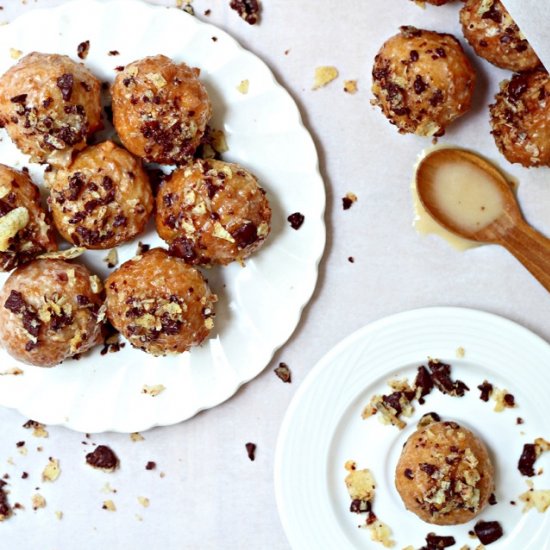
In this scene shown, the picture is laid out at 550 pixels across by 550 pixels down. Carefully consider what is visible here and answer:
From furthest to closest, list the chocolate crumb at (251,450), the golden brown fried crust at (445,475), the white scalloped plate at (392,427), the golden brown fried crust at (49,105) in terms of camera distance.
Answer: the chocolate crumb at (251,450), the white scalloped plate at (392,427), the golden brown fried crust at (445,475), the golden brown fried crust at (49,105)

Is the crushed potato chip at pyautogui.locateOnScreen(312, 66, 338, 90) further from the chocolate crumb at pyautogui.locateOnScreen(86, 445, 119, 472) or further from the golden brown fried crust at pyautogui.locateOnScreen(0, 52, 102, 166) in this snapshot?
the chocolate crumb at pyautogui.locateOnScreen(86, 445, 119, 472)

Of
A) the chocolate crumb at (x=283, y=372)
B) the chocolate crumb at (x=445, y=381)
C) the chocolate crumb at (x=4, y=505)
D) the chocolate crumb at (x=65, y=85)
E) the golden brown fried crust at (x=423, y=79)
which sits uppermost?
the golden brown fried crust at (x=423, y=79)

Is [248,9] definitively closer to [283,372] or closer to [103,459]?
[283,372]

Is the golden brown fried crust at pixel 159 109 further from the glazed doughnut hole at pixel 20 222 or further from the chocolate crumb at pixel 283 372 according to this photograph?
the chocolate crumb at pixel 283 372

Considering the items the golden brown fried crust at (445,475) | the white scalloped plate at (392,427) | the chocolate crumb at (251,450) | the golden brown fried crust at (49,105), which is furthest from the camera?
the chocolate crumb at (251,450)

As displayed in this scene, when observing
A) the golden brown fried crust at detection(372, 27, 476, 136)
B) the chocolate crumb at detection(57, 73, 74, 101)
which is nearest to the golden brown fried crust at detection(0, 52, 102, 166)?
the chocolate crumb at detection(57, 73, 74, 101)

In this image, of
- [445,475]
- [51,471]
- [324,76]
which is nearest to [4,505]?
[51,471]

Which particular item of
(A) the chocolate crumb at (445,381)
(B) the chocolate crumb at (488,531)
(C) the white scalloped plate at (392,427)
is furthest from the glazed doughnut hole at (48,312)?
(B) the chocolate crumb at (488,531)
